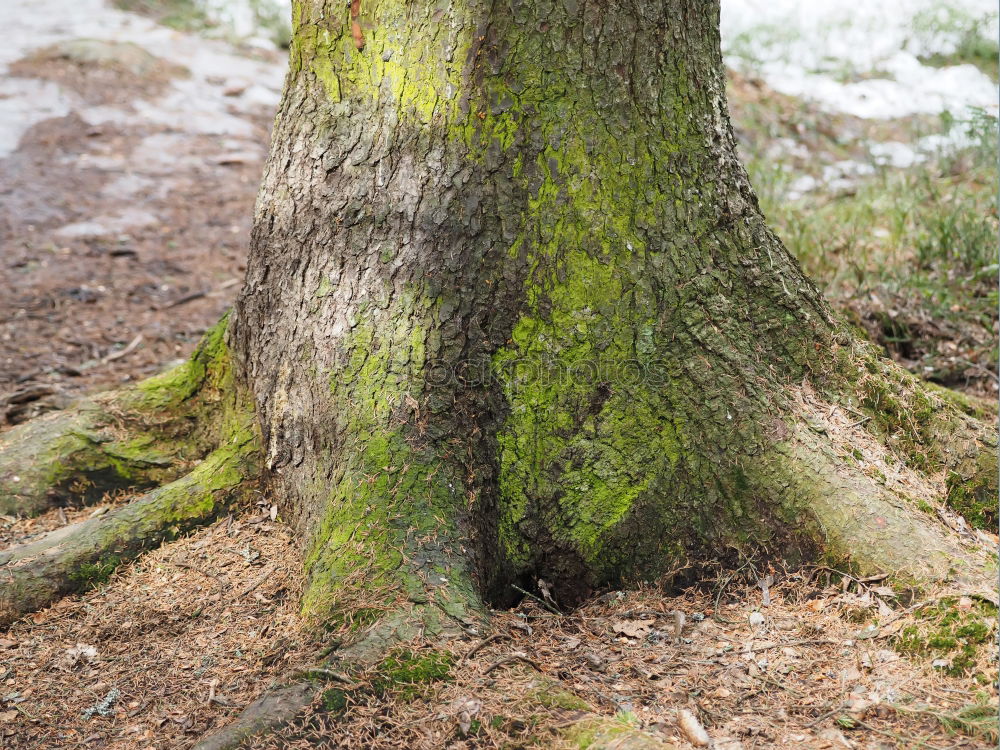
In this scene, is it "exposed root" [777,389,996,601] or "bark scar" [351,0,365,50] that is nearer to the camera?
"exposed root" [777,389,996,601]

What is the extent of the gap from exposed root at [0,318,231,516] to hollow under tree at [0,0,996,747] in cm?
62

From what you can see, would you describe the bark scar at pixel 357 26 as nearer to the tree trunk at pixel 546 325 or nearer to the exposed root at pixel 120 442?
the tree trunk at pixel 546 325

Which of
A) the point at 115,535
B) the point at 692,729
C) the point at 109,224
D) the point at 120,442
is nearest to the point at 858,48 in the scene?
the point at 109,224

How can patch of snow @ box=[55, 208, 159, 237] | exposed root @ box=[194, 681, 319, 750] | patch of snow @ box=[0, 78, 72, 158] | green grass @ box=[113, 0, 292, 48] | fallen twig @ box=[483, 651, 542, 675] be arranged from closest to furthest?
exposed root @ box=[194, 681, 319, 750] → fallen twig @ box=[483, 651, 542, 675] → patch of snow @ box=[55, 208, 159, 237] → patch of snow @ box=[0, 78, 72, 158] → green grass @ box=[113, 0, 292, 48]

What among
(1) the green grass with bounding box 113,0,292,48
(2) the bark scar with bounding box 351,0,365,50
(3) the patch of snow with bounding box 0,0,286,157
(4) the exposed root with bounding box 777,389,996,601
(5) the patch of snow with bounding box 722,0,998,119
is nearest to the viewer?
(4) the exposed root with bounding box 777,389,996,601

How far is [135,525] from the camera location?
3020mm

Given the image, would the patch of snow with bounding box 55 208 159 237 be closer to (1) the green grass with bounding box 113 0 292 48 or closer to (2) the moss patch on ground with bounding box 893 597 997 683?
(1) the green grass with bounding box 113 0 292 48

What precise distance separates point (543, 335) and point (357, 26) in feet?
3.82

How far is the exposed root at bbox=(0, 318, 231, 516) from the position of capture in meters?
3.37

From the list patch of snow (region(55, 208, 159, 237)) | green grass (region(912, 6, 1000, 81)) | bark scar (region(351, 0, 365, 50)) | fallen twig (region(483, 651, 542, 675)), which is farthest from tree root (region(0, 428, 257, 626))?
green grass (region(912, 6, 1000, 81))

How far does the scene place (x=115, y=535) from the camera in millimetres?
2982

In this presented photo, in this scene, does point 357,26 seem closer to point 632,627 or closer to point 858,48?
point 632,627

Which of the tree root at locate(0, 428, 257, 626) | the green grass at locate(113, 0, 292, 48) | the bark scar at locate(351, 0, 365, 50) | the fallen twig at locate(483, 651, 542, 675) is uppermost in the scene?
the green grass at locate(113, 0, 292, 48)

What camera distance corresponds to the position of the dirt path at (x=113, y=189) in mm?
4871
